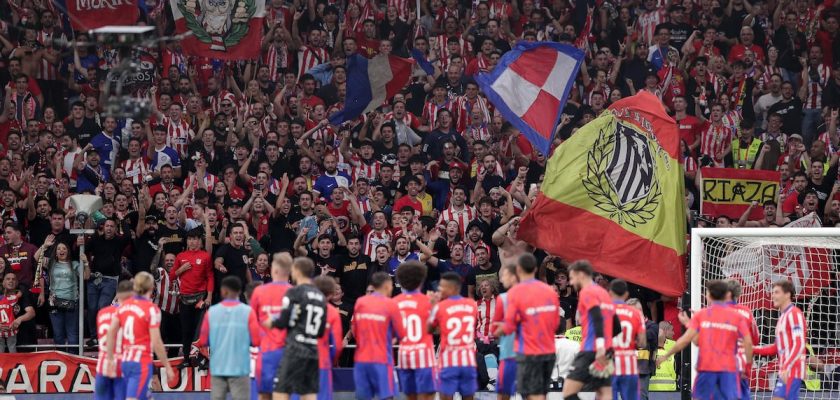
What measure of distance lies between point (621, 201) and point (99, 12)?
32.5 feet

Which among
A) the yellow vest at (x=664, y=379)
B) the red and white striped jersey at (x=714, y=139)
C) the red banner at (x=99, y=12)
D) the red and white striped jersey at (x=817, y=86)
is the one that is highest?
the red banner at (x=99, y=12)

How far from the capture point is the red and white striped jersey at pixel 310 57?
990 inches

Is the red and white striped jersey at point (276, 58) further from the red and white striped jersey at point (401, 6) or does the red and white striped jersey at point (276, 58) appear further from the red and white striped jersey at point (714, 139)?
the red and white striped jersey at point (714, 139)

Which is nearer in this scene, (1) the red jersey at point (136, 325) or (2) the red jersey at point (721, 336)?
(1) the red jersey at point (136, 325)

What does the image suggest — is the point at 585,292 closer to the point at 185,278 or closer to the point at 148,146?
the point at 185,278

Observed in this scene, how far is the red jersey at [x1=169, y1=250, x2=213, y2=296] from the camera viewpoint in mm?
20019

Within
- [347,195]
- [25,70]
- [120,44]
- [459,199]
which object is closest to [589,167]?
[459,199]

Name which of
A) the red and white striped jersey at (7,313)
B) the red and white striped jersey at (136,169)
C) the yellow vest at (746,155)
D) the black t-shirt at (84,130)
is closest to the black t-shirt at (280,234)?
the red and white striped jersey at (136,169)

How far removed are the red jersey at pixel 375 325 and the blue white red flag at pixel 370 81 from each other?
814 centimetres

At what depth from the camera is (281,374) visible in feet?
47.6

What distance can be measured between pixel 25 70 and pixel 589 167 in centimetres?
992

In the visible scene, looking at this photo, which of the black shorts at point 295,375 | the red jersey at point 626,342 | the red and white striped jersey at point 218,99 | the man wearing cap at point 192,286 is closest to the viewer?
the black shorts at point 295,375

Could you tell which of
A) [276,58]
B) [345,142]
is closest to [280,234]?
[345,142]

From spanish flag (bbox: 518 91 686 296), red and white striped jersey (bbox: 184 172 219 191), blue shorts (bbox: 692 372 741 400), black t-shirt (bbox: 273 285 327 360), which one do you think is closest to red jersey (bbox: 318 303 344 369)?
black t-shirt (bbox: 273 285 327 360)
